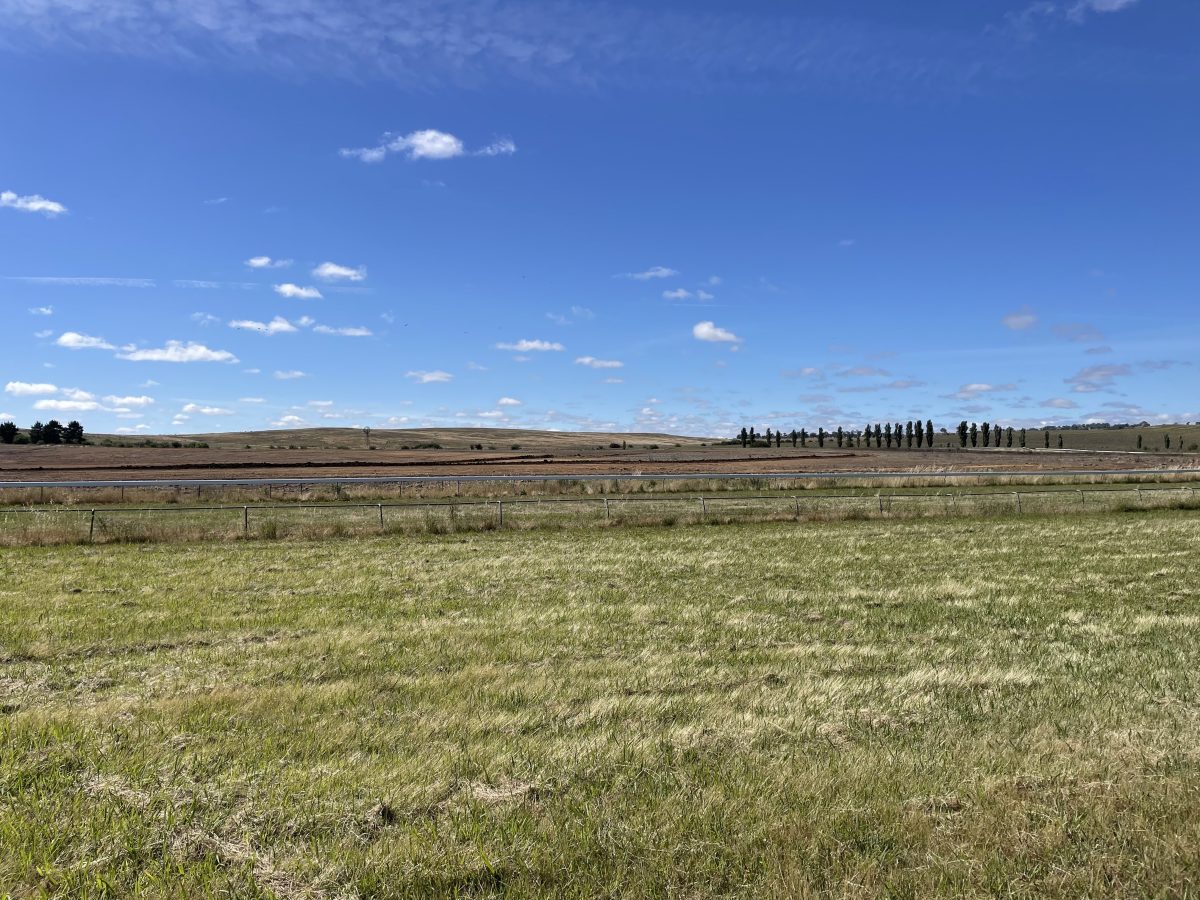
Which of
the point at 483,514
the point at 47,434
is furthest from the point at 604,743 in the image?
the point at 47,434

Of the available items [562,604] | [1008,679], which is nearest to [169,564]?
[562,604]

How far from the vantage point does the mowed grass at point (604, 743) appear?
507cm

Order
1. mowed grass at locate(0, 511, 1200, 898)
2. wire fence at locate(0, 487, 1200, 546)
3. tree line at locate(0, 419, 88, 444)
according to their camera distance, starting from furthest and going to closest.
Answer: tree line at locate(0, 419, 88, 444) < wire fence at locate(0, 487, 1200, 546) < mowed grass at locate(0, 511, 1200, 898)

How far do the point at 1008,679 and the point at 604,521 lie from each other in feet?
75.3

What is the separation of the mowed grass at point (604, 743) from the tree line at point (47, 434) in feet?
449

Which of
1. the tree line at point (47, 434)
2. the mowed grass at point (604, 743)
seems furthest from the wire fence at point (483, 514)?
the tree line at point (47, 434)

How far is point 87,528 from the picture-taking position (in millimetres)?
28250

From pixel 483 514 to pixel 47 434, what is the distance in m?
128

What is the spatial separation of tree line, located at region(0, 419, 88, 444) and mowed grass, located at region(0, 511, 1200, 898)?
449ft

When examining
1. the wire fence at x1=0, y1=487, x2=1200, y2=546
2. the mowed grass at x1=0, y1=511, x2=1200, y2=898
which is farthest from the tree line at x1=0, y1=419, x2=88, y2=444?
the mowed grass at x1=0, y1=511, x2=1200, y2=898

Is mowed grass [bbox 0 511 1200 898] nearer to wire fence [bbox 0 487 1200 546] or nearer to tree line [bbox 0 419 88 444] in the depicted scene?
wire fence [bbox 0 487 1200 546]

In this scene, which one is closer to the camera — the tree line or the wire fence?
the wire fence

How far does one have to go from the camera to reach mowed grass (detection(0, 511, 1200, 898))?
5070 millimetres

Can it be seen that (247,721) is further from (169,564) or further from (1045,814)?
(169,564)
